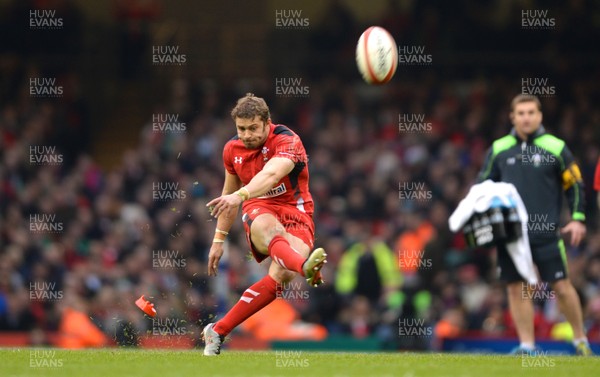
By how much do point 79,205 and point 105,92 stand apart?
121 inches

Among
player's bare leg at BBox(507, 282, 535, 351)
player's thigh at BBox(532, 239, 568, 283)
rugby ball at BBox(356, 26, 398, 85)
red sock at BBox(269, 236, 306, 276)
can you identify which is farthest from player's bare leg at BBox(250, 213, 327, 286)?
player's thigh at BBox(532, 239, 568, 283)

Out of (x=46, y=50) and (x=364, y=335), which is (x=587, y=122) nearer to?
(x=364, y=335)

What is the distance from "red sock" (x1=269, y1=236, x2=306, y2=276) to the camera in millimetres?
8211

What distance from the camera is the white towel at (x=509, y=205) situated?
9.65 meters

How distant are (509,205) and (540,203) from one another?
0.32 meters

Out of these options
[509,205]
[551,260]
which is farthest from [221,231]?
[551,260]

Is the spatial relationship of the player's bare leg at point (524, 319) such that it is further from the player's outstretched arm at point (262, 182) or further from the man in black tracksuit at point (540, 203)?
the player's outstretched arm at point (262, 182)

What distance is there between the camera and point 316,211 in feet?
54.1

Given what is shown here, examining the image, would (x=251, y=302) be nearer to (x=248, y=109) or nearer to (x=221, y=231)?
(x=221, y=231)

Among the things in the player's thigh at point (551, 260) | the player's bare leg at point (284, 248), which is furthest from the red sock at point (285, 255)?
the player's thigh at point (551, 260)

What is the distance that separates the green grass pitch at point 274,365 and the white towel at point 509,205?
35.6 inches

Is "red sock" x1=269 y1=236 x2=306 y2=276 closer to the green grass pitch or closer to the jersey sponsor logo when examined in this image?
the jersey sponsor logo

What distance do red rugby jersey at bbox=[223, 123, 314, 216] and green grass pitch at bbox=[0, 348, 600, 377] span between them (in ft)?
3.83

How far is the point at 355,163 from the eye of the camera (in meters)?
17.3
